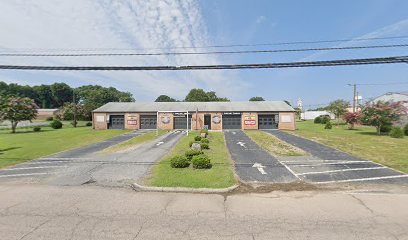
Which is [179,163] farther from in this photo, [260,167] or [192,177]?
[260,167]

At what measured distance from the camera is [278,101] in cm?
4203

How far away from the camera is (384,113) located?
25.1 metres

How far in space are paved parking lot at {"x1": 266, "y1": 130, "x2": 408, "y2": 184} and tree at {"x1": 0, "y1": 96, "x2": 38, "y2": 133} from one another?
3937 centimetres

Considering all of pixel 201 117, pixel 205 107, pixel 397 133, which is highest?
pixel 205 107

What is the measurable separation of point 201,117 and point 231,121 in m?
5.12

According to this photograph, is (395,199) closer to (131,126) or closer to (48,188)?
(48,188)

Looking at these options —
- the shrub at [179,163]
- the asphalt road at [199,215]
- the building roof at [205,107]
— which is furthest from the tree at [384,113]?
the shrub at [179,163]

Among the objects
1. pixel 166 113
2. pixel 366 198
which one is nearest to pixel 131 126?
pixel 166 113

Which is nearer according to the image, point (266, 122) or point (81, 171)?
point (81, 171)

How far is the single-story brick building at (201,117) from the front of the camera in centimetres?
3694

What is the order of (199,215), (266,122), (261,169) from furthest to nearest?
(266,122), (261,169), (199,215)

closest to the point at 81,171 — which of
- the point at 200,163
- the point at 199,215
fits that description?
the point at 200,163

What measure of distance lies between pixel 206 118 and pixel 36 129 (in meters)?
28.0

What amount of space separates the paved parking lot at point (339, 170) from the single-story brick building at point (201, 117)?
73.2ft
